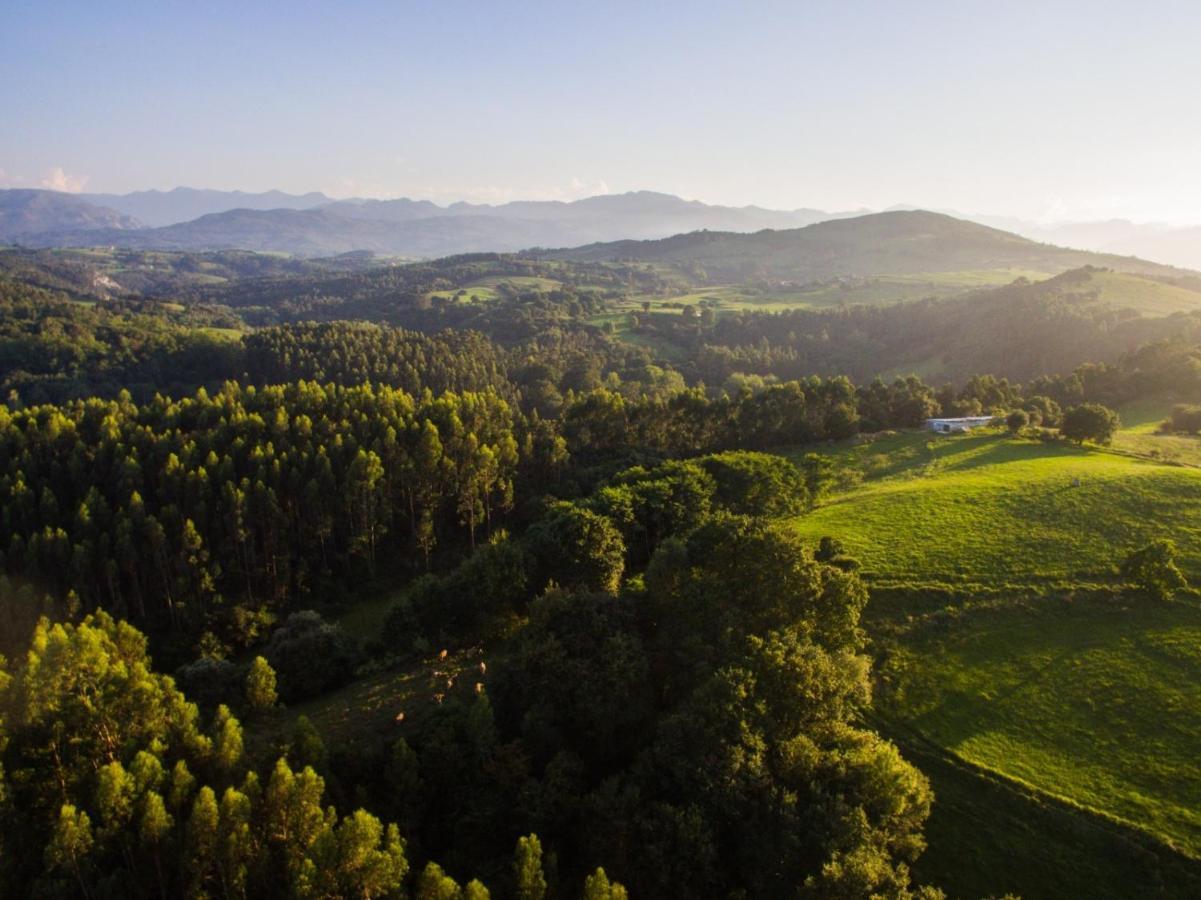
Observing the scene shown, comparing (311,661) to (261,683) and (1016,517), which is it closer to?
(261,683)

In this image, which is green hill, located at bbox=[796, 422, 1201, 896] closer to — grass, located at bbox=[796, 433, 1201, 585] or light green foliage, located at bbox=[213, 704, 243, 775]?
grass, located at bbox=[796, 433, 1201, 585]

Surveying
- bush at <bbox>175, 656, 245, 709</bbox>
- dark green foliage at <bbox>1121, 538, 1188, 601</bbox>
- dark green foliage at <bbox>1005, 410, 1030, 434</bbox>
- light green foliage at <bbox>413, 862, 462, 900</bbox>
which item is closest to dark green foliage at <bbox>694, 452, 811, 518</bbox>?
dark green foliage at <bbox>1121, 538, 1188, 601</bbox>

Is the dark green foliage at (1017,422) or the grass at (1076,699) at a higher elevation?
the dark green foliage at (1017,422)

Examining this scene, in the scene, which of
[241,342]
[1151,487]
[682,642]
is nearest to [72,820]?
[682,642]

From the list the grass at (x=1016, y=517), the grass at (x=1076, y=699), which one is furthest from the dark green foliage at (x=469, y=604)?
the grass at (x=1076, y=699)

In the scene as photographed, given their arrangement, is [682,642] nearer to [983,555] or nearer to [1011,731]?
[1011,731]

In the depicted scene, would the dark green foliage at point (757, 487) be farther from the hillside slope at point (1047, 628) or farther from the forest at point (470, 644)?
the hillside slope at point (1047, 628)
